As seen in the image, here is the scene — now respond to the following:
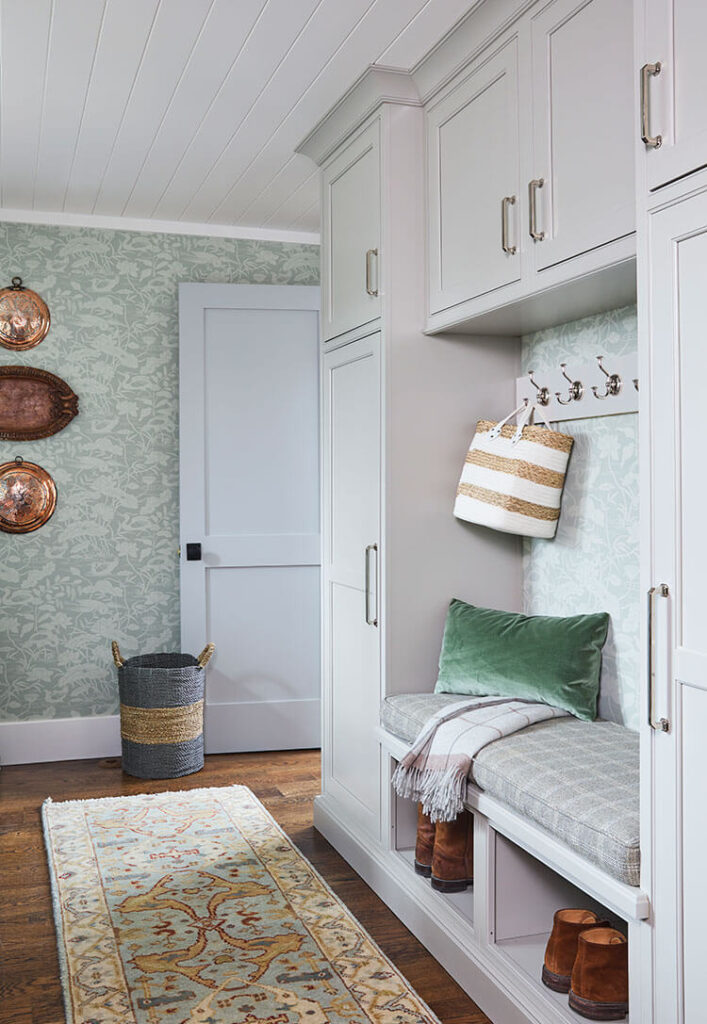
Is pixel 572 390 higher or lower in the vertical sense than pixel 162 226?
lower

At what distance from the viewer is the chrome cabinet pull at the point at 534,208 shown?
223cm

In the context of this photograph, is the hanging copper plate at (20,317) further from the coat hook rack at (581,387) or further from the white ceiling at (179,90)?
the coat hook rack at (581,387)

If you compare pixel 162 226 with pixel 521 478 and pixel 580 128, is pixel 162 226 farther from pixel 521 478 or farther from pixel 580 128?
pixel 580 128

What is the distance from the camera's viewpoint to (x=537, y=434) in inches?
107

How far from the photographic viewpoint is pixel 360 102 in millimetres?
2984

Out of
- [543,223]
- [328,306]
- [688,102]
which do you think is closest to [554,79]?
[543,223]

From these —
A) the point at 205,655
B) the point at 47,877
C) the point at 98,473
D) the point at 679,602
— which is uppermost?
the point at 98,473

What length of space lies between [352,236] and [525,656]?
1475mm

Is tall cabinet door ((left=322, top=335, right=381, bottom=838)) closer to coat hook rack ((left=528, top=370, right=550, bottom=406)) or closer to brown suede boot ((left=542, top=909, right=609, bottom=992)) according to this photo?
coat hook rack ((left=528, top=370, right=550, bottom=406))

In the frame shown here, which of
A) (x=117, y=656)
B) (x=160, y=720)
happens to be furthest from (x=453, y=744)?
(x=117, y=656)

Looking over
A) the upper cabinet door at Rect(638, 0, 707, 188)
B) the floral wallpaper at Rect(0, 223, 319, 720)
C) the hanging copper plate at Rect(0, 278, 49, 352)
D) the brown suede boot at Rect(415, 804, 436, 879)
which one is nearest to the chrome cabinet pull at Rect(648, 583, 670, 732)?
the upper cabinet door at Rect(638, 0, 707, 188)

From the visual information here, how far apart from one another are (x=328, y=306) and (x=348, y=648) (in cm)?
119

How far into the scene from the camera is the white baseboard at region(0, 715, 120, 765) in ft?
14.4

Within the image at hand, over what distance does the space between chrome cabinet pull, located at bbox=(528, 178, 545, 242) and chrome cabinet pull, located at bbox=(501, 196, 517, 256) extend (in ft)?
0.33
